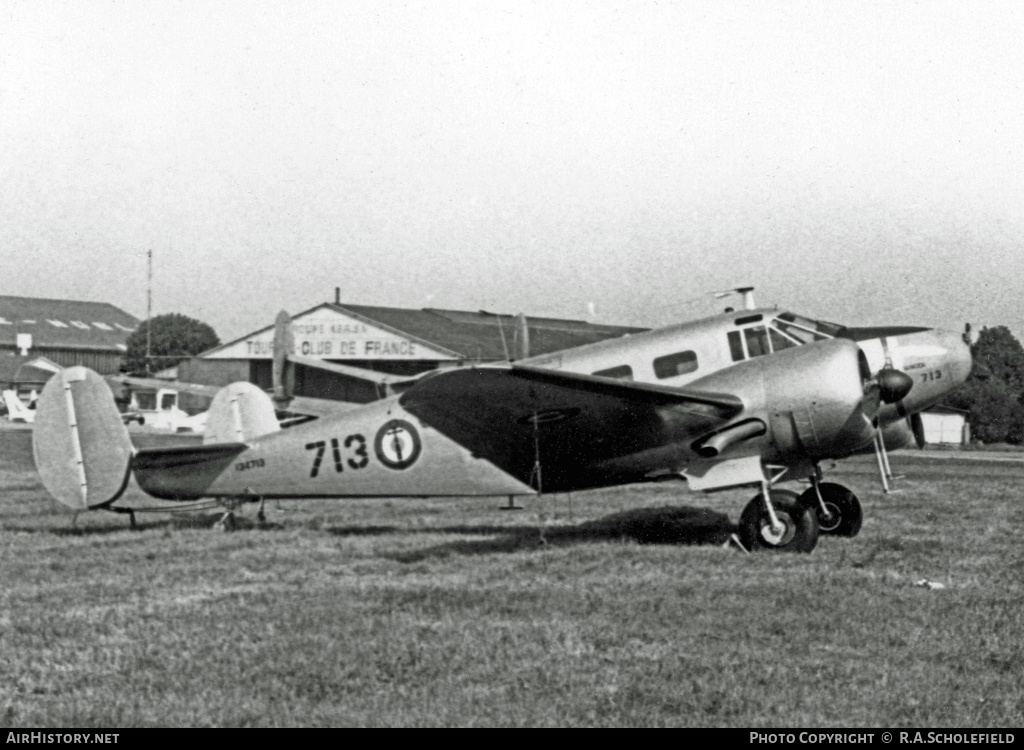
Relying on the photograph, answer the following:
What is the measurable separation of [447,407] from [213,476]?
2997 millimetres

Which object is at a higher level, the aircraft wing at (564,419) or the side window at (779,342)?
the side window at (779,342)

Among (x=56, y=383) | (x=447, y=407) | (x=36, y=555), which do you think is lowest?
(x=36, y=555)

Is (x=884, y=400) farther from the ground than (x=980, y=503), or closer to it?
farther from the ground

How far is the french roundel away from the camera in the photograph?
33.2 ft

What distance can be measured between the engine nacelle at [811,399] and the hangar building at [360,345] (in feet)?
104

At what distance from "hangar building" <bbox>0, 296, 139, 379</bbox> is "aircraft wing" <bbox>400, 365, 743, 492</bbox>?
78544mm

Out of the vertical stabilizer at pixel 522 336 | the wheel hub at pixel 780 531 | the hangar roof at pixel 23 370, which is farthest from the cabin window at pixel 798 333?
the hangar roof at pixel 23 370

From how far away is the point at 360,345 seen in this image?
147ft

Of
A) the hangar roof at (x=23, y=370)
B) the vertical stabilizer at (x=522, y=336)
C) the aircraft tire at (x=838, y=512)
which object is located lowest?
the aircraft tire at (x=838, y=512)

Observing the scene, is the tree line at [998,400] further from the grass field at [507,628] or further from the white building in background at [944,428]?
the grass field at [507,628]

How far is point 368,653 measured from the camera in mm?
5477

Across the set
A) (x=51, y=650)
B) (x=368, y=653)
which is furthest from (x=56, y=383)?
(x=368, y=653)

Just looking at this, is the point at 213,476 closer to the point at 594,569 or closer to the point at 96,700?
the point at 594,569

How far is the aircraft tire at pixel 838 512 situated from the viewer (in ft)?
33.0
